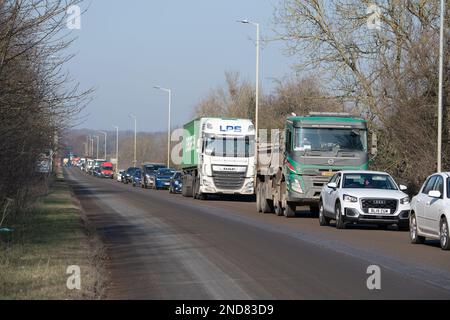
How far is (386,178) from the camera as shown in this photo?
26047 millimetres

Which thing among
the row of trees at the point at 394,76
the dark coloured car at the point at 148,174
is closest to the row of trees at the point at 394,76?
the row of trees at the point at 394,76

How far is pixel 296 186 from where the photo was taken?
29453mm

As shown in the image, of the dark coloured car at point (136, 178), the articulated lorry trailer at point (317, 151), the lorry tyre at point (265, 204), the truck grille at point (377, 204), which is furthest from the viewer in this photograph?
the dark coloured car at point (136, 178)

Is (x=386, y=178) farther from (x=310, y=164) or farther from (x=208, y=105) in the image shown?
(x=208, y=105)

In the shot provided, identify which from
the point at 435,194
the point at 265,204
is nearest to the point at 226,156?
the point at 265,204

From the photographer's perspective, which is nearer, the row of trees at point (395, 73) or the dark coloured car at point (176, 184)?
the row of trees at point (395, 73)

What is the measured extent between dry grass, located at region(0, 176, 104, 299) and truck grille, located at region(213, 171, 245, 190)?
18079 mm

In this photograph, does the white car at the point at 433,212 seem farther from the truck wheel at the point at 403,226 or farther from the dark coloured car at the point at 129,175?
the dark coloured car at the point at 129,175

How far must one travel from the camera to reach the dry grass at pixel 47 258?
11688mm

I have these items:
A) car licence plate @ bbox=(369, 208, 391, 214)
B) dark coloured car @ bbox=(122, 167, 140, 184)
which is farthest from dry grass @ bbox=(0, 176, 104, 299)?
dark coloured car @ bbox=(122, 167, 140, 184)

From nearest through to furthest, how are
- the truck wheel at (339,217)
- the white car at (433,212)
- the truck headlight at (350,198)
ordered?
1. the white car at (433,212)
2. the truck headlight at (350,198)
3. the truck wheel at (339,217)

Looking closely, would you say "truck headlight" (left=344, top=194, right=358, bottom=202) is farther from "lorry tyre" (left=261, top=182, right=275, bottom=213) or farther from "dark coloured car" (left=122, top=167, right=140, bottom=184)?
"dark coloured car" (left=122, top=167, right=140, bottom=184)

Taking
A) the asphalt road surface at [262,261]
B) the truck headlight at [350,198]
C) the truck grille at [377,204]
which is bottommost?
the asphalt road surface at [262,261]
